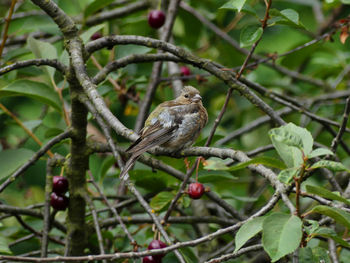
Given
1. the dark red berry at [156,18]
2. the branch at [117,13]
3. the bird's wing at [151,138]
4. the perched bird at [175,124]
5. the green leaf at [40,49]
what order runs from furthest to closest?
1. the branch at [117,13]
2. the dark red berry at [156,18]
3. the perched bird at [175,124]
4. the green leaf at [40,49]
5. the bird's wing at [151,138]

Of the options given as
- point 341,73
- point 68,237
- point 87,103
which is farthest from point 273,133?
point 341,73

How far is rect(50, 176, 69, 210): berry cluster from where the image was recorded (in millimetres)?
3543

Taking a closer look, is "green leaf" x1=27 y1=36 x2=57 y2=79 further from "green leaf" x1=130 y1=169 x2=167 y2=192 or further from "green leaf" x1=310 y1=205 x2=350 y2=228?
"green leaf" x1=310 y1=205 x2=350 y2=228

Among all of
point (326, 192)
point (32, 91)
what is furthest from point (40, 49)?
point (326, 192)

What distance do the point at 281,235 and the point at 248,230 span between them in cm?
21

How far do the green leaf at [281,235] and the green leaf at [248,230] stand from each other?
0.10m

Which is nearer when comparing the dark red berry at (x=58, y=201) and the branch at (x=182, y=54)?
the branch at (x=182, y=54)

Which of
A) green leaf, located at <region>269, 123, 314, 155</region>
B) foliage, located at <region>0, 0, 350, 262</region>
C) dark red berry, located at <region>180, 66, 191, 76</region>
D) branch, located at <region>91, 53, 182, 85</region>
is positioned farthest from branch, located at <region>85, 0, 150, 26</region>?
green leaf, located at <region>269, 123, 314, 155</region>

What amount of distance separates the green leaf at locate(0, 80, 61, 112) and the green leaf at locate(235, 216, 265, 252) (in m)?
1.98

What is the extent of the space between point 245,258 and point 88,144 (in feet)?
6.79

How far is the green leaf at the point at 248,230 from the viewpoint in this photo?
6.90ft

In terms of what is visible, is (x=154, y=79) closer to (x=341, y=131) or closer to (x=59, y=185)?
(x=59, y=185)

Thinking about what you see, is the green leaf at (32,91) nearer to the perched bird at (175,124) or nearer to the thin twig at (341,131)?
the perched bird at (175,124)

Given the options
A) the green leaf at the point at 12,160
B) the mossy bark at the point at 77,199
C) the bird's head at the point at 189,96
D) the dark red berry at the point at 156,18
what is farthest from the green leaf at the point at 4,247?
the dark red berry at the point at 156,18
